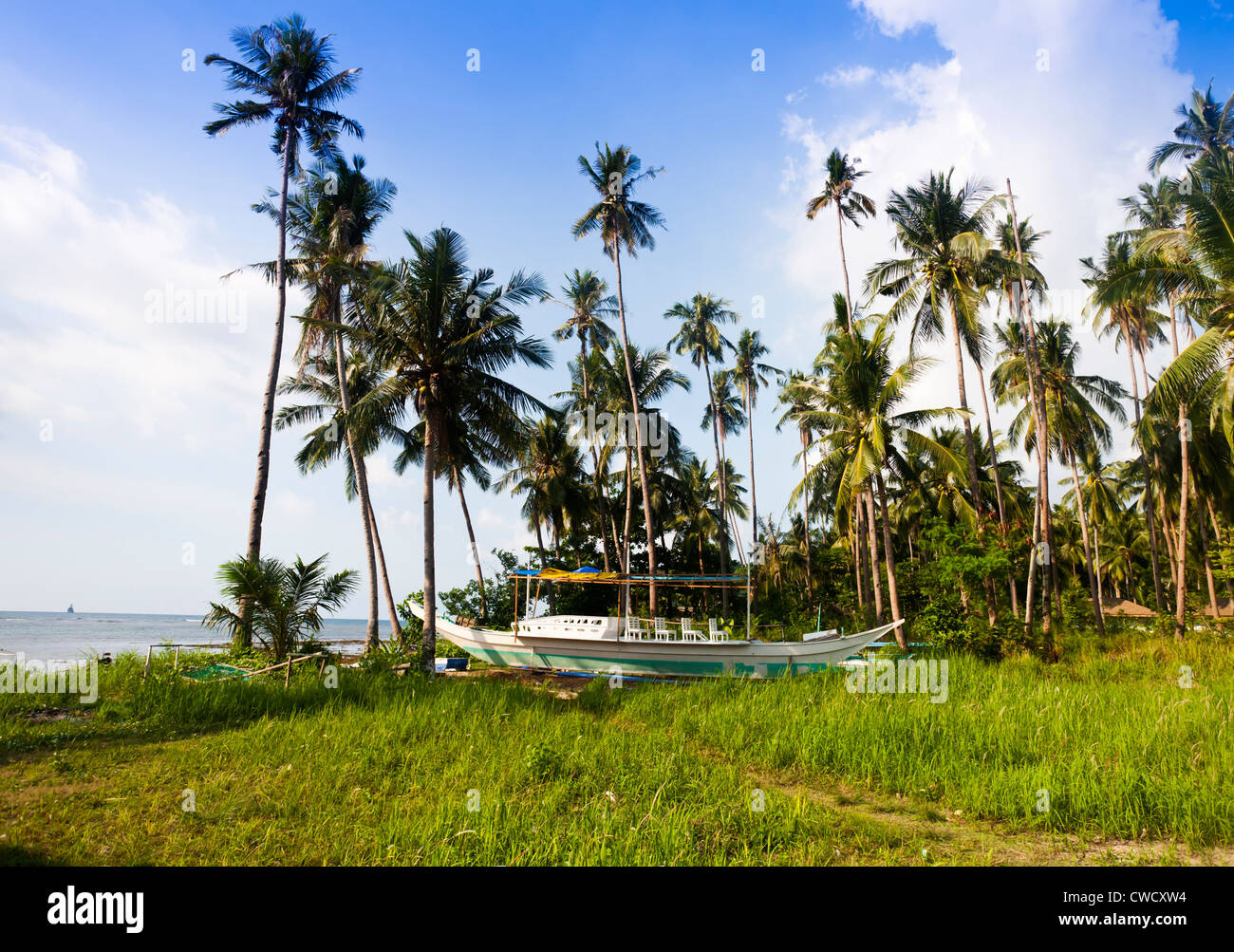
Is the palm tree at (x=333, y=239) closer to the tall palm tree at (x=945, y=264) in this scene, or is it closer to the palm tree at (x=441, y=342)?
the palm tree at (x=441, y=342)

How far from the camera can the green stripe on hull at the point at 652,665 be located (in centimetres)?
1750

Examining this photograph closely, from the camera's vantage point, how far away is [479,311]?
19.1 metres

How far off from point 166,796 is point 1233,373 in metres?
21.7

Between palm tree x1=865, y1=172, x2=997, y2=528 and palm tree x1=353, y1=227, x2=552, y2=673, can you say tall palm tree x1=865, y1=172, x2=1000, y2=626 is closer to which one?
palm tree x1=865, y1=172, x2=997, y2=528

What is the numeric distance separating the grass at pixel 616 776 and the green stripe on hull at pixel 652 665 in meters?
6.18

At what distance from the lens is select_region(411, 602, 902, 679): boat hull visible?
687 inches

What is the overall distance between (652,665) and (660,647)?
68 centimetres


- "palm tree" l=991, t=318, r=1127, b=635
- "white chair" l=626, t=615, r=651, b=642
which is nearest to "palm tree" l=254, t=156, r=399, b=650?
"white chair" l=626, t=615, r=651, b=642

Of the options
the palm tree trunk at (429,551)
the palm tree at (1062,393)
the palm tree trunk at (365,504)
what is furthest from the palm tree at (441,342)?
the palm tree at (1062,393)

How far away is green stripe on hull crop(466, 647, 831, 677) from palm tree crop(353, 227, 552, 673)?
11.9ft

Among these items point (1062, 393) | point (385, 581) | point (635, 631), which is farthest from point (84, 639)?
point (1062, 393)

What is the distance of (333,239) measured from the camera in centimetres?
2430
